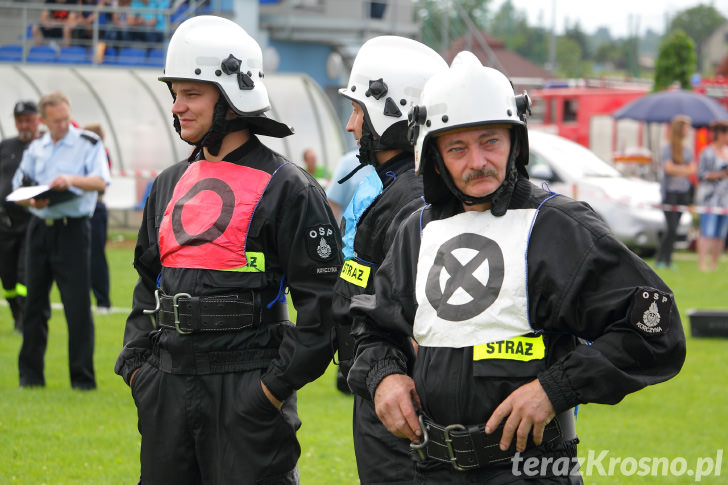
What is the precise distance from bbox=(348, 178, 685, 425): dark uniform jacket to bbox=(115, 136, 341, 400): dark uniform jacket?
1.00 metres

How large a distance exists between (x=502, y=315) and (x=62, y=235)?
21.8 feet

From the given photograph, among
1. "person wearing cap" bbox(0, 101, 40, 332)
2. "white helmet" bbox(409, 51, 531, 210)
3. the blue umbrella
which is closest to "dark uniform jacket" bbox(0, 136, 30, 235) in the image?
"person wearing cap" bbox(0, 101, 40, 332)

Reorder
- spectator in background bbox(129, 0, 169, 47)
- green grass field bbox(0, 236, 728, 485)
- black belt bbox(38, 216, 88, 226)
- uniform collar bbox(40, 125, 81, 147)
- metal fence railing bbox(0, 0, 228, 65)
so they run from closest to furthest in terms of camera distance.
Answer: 1. green grass field bbox(0, 236, 728, 485)
2. black belt bbox(38, 216, 88, 226)
3. uniform collar bbox(40, 125, 81, 147)
4. metal fence railing bbox(0, 0, 228, 65)
5. spectator in background bbox(129, 0, 169, 47)

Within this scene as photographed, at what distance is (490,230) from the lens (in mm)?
3287

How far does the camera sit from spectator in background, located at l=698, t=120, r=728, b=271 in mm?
18016

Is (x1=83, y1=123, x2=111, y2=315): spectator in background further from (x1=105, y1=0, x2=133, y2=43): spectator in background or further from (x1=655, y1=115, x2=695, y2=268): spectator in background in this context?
(x1=105, y1=0, x2=133, y2=43): spectator in background

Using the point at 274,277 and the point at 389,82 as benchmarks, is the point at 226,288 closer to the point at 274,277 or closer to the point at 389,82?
the point at 274,277

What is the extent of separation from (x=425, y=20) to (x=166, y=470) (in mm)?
37351

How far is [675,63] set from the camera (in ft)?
105

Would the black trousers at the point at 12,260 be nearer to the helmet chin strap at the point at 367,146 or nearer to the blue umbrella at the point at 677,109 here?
the helmet chin strap at the point at 367,146

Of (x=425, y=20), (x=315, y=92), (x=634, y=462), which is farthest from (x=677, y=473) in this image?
(x=425, y=20)

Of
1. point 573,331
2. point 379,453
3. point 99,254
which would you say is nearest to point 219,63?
point 379,453

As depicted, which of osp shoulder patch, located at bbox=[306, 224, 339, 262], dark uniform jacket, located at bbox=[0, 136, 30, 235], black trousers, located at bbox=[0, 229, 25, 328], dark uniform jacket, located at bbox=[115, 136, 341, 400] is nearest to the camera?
dark uniform jacket, located at bbox=[115, 136, 341, 400]

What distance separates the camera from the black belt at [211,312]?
4.23m
